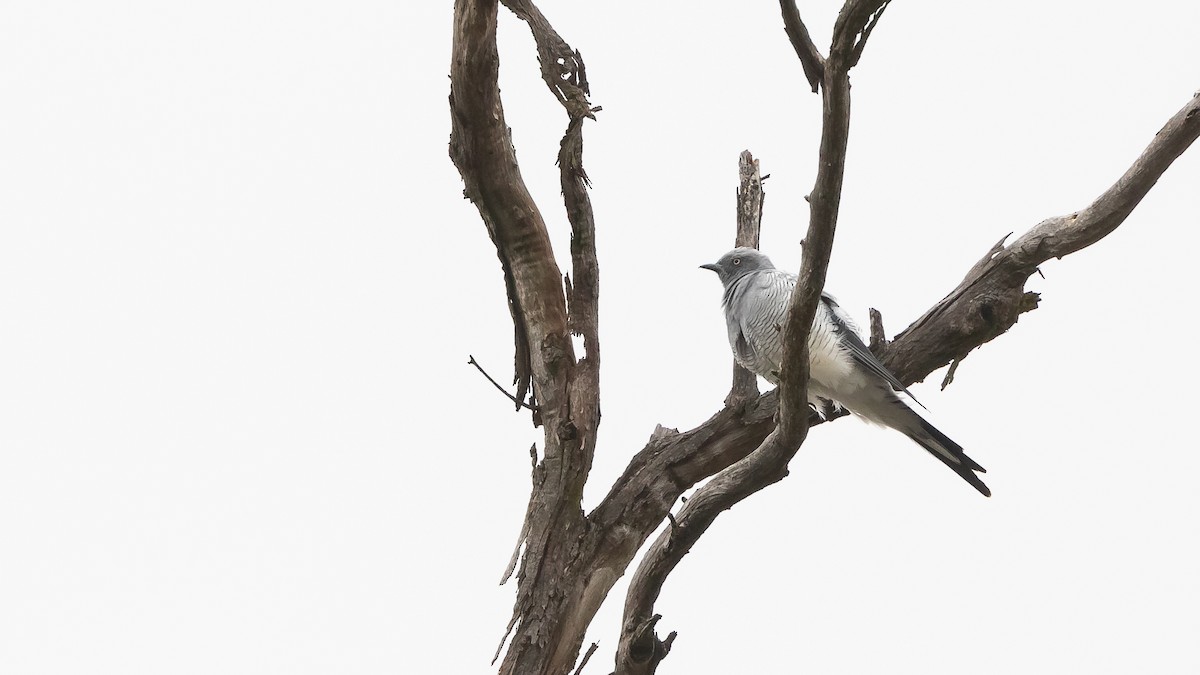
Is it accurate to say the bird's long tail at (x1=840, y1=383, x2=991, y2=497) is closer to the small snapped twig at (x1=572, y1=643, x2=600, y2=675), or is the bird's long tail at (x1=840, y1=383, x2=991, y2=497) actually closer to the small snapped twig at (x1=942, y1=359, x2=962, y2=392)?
the small snapped twig at (x1=942, y1=359, x2=962, y2=392)

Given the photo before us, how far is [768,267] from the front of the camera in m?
5.82

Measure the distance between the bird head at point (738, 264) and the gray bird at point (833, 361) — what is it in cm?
5

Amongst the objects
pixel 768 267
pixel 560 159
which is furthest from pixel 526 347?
pixel 768 267

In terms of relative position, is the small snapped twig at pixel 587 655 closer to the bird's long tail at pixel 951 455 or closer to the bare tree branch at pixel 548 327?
the bare tree branch at pixel 548 327

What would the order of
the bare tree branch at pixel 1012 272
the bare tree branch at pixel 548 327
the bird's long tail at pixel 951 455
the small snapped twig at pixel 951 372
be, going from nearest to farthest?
the bare tree branch at pixel 1012 272
the bare tree branch at pixel 548 327
the small snapped twig at pixel 951 372
the bird's long tail at pixel 951 455

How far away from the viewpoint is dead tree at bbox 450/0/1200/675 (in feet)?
13.6

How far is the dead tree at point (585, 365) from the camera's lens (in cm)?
414

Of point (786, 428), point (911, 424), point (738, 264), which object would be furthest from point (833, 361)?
point (786, 428)

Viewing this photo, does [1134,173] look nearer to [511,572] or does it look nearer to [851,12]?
[851,12]

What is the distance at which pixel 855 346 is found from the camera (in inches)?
199

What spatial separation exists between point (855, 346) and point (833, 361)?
16 cm

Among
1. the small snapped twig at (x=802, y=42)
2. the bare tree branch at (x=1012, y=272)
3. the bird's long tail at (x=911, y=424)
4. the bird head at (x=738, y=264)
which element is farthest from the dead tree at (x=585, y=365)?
the small snapped twig at (x=802, y=42)

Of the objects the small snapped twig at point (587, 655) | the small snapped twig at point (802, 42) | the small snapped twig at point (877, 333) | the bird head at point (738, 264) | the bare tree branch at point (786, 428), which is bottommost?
the small snapped twig at point (587, 655)

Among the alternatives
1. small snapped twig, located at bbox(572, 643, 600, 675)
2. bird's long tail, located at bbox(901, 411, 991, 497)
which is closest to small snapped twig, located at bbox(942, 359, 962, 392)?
bird's long tail, located at bbox(901, 411, 991, 497)
